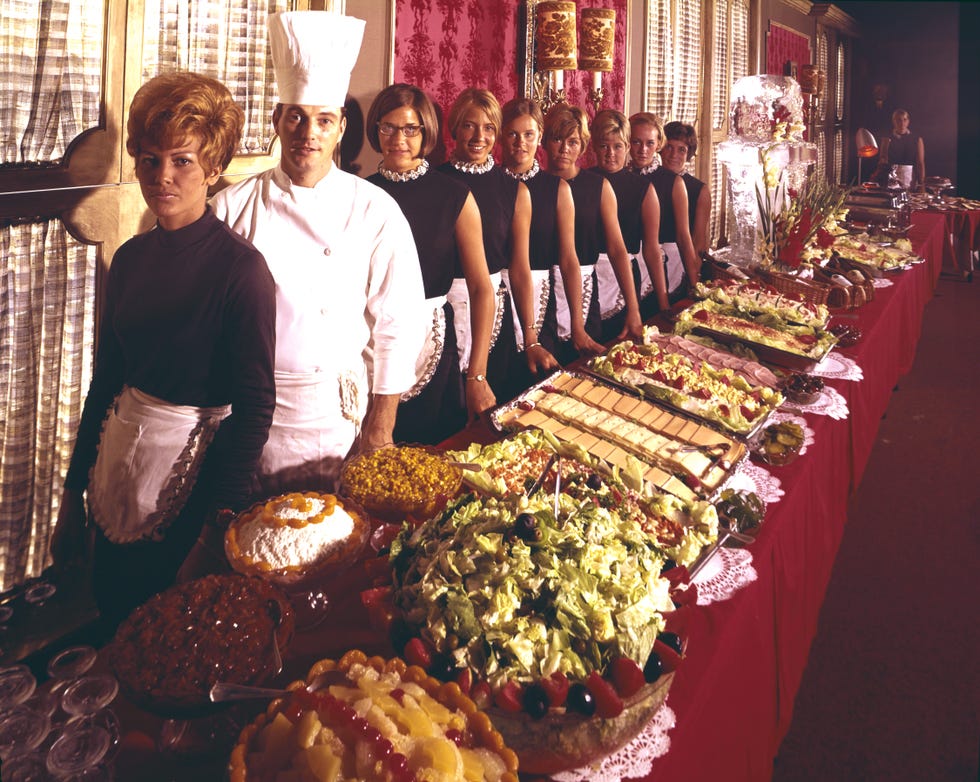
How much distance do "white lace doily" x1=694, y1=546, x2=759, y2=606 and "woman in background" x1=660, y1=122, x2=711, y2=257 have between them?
306 centimetres

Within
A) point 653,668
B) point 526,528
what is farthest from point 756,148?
point 653,668

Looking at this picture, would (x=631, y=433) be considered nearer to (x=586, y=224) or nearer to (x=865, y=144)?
(x=586, y=224)

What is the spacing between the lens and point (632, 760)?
0.99 metres

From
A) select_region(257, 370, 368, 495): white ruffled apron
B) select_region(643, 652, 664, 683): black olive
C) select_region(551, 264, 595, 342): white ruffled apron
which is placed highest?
select_region(551, 264, 595, 342): white ruffled apron

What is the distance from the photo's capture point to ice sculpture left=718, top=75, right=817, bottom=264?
389cm

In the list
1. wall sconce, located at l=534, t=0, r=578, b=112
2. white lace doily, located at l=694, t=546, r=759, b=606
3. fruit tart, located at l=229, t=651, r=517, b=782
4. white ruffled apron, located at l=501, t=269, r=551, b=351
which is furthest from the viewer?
wall sconce, located at l=534, t=0, r=578, b=112

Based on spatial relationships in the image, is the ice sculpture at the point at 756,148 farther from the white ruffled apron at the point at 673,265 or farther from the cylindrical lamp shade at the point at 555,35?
the cylindrical lamp shade at the point at 555,35

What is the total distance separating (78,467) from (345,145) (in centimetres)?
128

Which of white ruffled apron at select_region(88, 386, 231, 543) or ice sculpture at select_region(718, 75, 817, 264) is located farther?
ice sculpture at select_region(718, 75, 817, 264)

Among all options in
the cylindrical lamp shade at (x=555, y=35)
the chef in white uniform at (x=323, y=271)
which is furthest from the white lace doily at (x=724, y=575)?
the cylindrical lamp shade at (x=555, y=35)

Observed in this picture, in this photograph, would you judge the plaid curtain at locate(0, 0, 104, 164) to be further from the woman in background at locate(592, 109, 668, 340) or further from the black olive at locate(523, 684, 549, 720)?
the woman in background at locate(592, 109, 668, 340)

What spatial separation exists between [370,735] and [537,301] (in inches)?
90.3

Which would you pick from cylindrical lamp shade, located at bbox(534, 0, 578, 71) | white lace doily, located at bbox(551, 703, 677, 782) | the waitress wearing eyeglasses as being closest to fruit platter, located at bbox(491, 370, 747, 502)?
the waitress wearing eyeglasses

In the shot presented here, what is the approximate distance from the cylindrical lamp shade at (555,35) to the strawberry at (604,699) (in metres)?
2.84
